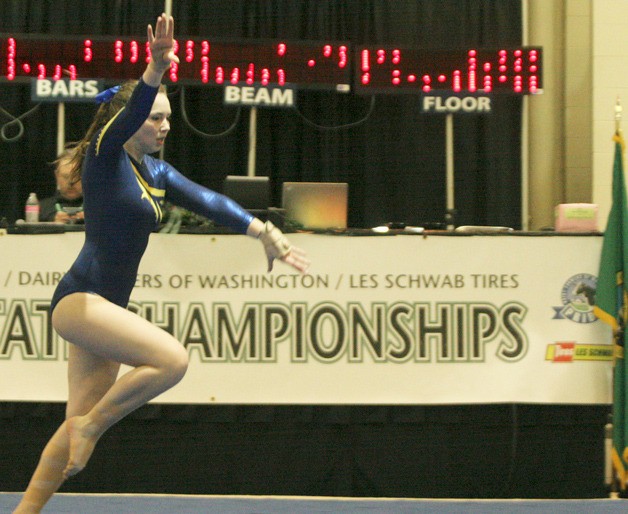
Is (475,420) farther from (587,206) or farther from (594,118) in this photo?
(594,118)

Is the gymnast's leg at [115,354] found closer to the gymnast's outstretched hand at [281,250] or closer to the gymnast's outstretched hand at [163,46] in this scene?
the gymnast's outstretched hand at [281,250]

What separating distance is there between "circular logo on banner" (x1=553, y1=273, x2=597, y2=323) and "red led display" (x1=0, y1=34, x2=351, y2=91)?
9.21 feet

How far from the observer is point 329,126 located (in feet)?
27.7

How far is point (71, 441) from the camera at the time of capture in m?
3.26

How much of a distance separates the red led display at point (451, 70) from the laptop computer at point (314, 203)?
1.55 m

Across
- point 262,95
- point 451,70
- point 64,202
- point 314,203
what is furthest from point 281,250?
point 451,70

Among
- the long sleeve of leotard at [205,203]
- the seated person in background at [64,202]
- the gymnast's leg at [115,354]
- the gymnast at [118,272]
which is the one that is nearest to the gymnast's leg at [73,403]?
the gymnast at [118,272]

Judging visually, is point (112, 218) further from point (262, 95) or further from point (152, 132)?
point (262, 95)

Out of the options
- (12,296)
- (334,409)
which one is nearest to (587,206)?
(334,409)

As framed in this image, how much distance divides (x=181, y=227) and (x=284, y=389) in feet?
3.02

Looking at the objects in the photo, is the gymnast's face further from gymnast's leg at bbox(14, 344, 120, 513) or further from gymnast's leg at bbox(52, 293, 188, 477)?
gymnast's leg at bbox(14, 344, 120, 513)

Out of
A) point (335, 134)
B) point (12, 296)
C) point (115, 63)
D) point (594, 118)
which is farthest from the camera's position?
point (335, 134)

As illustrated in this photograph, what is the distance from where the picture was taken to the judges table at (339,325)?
4988 mm

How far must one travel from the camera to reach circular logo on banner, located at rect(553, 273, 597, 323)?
198 inches
